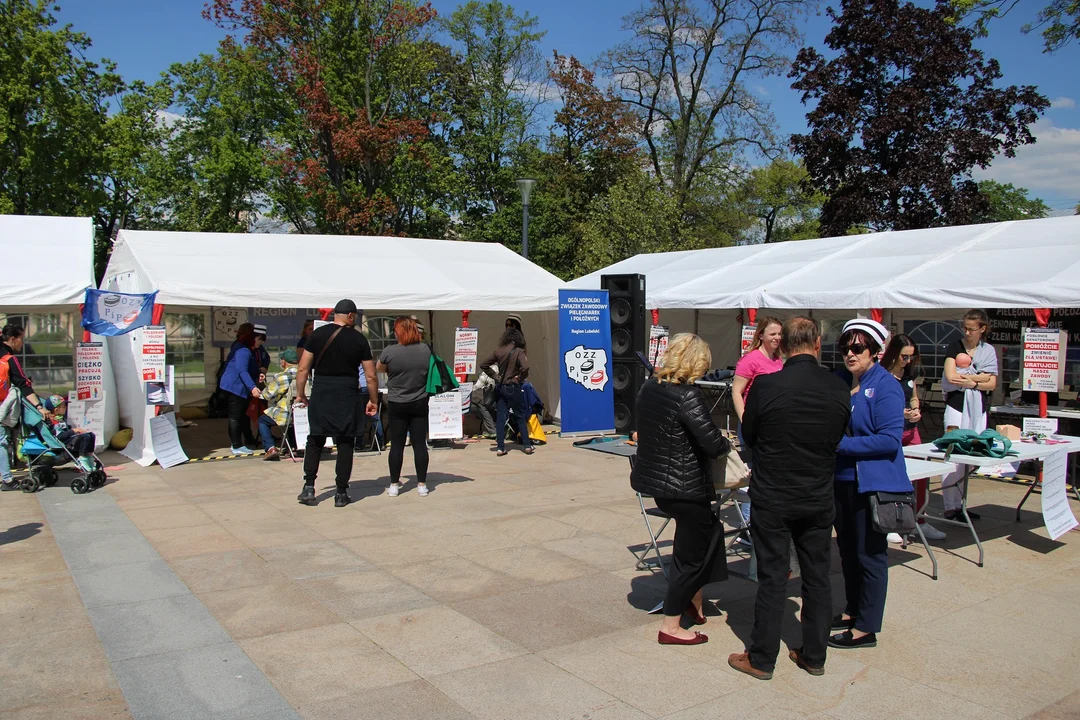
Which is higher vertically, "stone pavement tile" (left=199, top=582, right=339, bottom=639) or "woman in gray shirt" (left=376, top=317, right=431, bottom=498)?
"woman in gray shirt" (left=376, top=317, right=431, bottom=498)

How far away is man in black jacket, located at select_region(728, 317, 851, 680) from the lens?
Answer: 3.63 m

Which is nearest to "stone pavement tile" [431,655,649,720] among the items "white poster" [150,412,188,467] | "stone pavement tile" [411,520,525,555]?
"stone pavement tile" [411,520,525,555]

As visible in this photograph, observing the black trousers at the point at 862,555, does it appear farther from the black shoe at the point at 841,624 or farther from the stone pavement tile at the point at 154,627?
the stone pavement tile at the point at 154,627

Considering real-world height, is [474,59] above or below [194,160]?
above

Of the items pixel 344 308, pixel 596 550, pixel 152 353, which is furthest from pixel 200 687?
pixel 152 353

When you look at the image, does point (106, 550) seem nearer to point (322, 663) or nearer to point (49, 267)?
point (322, 663)

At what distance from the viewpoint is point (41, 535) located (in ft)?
21.0

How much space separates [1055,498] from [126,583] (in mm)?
6324

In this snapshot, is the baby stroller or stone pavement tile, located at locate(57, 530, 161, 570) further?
the baby stroller

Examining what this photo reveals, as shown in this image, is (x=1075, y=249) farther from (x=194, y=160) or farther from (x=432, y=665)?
(x=194, y=160)

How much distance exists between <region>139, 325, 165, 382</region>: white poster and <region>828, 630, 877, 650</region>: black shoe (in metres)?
7.69

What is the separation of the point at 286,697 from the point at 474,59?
30063 mm

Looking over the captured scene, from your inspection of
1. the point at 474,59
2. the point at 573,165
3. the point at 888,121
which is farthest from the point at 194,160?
the point at 888,121

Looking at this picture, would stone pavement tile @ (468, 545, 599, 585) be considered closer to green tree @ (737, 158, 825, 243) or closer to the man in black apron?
the man in black apron
